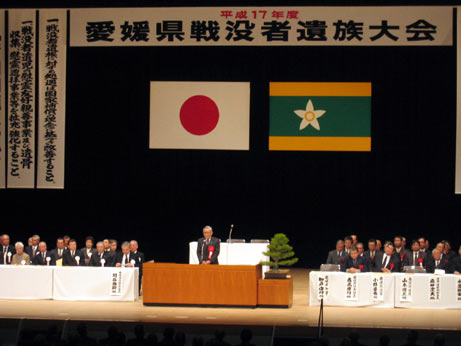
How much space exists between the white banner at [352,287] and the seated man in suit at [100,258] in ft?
12.7

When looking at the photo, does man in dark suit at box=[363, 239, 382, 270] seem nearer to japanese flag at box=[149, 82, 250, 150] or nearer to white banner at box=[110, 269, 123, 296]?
japanese flag at box=[149, 82, 250, 150]

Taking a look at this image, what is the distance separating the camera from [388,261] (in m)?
13.3

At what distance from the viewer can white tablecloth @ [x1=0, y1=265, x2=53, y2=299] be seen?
12836mm

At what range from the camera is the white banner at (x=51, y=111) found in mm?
15430

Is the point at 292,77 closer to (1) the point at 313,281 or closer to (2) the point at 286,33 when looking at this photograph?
(2) the point at 286,33

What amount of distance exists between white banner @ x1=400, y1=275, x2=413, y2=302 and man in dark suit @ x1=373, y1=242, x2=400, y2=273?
84cm

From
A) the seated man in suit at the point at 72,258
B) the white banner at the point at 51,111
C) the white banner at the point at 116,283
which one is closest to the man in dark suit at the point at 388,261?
the white banner at the point at 116,283

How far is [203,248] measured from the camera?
12.8 metres

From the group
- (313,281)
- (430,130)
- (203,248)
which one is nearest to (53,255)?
(203,248)

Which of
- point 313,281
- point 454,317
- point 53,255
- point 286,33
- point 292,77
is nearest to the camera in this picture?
point 454,317

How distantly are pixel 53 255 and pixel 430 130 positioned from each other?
7487 mm

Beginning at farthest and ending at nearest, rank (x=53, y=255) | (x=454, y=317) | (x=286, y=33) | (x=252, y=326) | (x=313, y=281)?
(x=286, y=33), (x=53, y=255), (x=313, y=281), (x=454, y=317), (x=252, y=326)

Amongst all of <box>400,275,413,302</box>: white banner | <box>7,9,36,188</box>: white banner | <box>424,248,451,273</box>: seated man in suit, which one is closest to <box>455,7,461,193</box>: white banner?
<box>424,248,451,273</box>: seated man in suit

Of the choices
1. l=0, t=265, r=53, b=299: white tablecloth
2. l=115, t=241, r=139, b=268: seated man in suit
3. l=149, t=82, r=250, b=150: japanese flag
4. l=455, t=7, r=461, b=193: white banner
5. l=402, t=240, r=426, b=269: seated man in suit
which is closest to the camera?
l=0, t=265, r=53, b=299: white tablecloth
